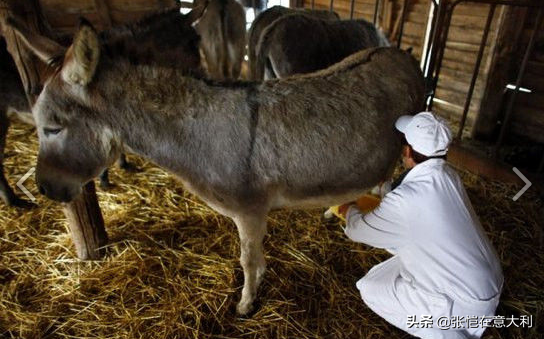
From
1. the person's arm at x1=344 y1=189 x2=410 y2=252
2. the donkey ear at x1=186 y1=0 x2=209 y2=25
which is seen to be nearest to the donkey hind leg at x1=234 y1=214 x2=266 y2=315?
the person's arm at x1=344 y1=189 x2=410 y2=252

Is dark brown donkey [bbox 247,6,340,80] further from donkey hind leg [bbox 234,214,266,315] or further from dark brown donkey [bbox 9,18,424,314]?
donkey hind leg [bbox 234,214,266,315]

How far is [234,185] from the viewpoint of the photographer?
1.96 metres

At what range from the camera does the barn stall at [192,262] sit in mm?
2482

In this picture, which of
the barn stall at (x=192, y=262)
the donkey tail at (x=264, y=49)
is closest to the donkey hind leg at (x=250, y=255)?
the barn stall at (x=192, y=262)

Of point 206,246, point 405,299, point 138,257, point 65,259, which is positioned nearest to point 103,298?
point 138,257

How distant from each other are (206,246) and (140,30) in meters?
1.84

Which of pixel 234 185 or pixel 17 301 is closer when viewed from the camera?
pixel 234 185

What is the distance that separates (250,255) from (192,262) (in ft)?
2.71

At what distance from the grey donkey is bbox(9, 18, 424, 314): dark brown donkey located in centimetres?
333

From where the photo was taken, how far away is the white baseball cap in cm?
180

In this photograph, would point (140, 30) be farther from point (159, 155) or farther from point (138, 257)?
Answer: point (138, 257)

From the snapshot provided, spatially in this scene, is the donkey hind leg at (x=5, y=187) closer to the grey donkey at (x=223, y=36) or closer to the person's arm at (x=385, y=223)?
the grey donkey at (x=223, y=36)

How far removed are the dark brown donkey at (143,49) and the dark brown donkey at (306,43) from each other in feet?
3.95

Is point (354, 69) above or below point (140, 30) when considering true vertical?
below
